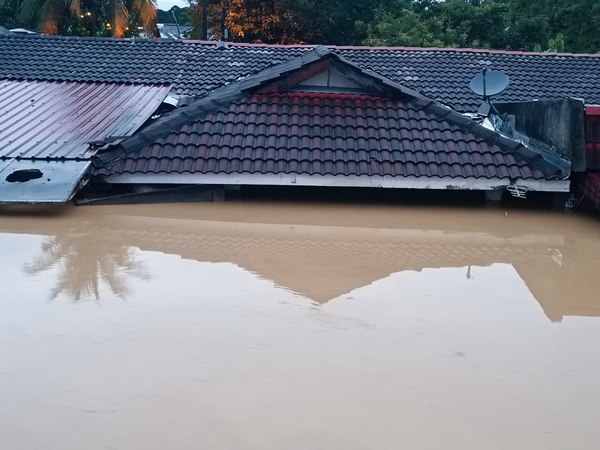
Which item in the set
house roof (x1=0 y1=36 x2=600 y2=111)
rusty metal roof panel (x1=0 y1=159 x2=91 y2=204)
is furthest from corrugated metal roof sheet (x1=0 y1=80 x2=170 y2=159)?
house roof (x1=0 y1=36 x2=600 y2=111)

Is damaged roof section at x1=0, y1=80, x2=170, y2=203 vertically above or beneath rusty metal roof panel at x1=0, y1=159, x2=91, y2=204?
above

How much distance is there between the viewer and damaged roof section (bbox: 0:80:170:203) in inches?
246

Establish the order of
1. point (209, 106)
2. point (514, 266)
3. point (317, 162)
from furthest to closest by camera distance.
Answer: point (209, 106) < point (317, 162) < point (514, 266)

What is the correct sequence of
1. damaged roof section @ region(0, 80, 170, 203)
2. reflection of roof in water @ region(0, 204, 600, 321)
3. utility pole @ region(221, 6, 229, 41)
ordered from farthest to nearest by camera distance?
utility pole @ region(221, 6, 229, 41) → damaged roof section @ region(0, 80, 170, 203) → reflection of roof in water @ region(0, 204, 600, 321)

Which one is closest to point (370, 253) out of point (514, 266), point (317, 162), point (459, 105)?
point (514, 266)

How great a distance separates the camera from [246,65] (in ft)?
39.5

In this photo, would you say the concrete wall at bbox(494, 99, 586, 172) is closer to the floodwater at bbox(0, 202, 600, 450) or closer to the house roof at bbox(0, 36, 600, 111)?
the floodwater at bbox(0, 202, 600, 450)

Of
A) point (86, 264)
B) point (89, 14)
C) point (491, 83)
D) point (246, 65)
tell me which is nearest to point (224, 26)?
point (89, 14)

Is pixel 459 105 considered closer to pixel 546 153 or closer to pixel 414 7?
pixel 546 153

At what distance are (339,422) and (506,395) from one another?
1.01 metres

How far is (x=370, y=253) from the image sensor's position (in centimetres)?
540

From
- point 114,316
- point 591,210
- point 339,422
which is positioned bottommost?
point 339,422

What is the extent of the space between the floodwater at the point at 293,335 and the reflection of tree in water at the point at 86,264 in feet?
0.08

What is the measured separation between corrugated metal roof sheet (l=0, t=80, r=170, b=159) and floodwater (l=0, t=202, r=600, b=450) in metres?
1.17
